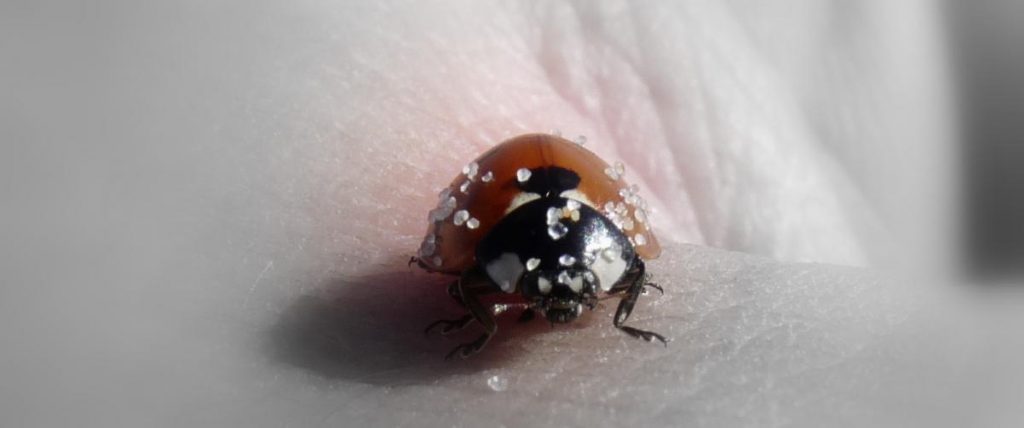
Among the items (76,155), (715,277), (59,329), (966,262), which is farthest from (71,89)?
(966,262)

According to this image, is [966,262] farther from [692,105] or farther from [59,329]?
[59,329]

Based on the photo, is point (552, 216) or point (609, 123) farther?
point (609, 123)

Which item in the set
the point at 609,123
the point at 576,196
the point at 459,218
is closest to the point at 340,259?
the point at 459,218

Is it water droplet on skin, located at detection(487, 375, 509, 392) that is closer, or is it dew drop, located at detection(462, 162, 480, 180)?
water droplet on skin, located at detection(487, 375, 509, 392)

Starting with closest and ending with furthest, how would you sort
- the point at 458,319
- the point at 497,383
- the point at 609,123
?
the point at 497,383 → the point at 458,319 → the point at 609,123

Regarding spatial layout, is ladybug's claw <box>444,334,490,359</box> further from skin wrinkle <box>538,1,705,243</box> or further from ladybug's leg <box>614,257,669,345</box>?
skin wrinkle <box>538,1,705,243</box>

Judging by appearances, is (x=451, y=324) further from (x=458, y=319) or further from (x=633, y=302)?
(x=633, y=302)

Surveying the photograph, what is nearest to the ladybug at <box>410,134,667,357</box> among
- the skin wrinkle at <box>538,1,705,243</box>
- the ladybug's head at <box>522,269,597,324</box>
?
the ladybug's head at <box>522,269,597,324</box>

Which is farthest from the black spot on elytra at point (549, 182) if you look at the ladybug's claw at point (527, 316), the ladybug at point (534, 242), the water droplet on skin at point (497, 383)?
the water droplet on skin at point (497, 383)
